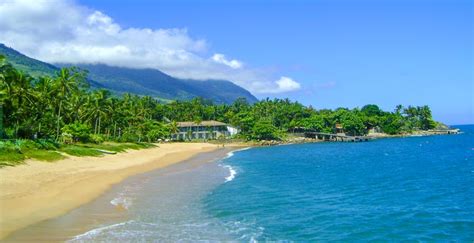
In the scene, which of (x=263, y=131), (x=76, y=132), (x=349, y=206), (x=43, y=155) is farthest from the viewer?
(x=263, y=131)

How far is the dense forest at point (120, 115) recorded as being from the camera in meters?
53.1

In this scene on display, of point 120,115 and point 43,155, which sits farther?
point 120,115

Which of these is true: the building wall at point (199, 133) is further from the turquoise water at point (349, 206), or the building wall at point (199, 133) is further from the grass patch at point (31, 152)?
the turquoise water at point (349, 206)

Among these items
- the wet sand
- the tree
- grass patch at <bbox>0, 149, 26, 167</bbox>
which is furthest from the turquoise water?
the tree

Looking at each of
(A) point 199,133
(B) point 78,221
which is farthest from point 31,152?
(A) point 199,133

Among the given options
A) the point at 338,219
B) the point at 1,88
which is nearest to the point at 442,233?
the point at 338,219

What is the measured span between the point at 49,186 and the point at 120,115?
207ft

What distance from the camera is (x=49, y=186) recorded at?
92.8 ft

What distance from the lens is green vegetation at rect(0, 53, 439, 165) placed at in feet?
165

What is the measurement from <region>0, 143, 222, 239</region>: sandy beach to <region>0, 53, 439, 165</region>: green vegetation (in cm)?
315

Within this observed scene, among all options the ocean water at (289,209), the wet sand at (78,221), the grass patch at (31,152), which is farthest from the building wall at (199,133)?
the wet sand at (78,221)

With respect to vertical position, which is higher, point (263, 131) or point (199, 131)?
point (263, 131)

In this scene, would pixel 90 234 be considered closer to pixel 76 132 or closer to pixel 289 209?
pixel 289 209

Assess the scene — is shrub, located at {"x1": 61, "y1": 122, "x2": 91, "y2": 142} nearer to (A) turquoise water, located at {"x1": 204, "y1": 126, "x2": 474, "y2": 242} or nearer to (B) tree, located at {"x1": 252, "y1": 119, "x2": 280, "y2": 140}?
(A) turquoise water, located at {"x1": 204, "y1": 126, "x2": 474, "y2": 242}
